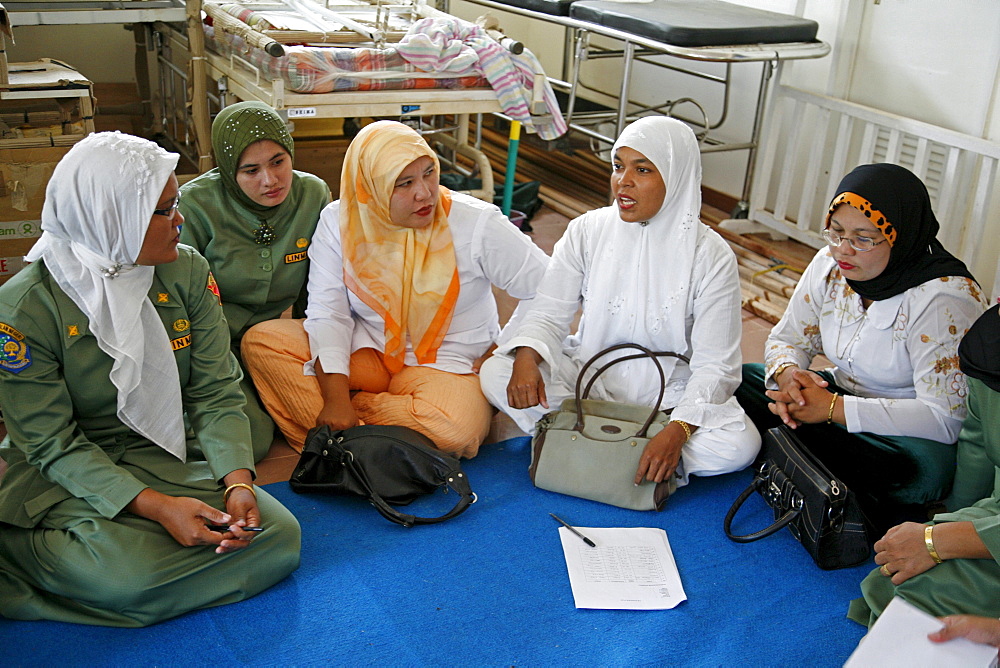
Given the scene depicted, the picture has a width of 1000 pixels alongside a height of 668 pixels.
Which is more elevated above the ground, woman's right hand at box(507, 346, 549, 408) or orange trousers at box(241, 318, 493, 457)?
woman's right hand at box(507, 346, 549, 408)

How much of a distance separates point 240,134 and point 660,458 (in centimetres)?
133

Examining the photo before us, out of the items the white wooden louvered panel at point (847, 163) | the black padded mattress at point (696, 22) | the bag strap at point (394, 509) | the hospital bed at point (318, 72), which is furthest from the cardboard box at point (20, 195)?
the white wooden louvered panel at point (847, 163)

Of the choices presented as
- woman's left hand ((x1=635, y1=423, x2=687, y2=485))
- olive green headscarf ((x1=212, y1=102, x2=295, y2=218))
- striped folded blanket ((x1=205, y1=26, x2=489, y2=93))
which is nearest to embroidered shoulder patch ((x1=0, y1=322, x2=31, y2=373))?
olive green headscarf ((x1=212, y1=102, x2=295, y2=218))

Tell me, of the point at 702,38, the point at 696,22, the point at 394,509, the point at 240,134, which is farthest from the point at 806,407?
the point at 696,22

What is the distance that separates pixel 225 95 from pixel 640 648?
292 centimetres

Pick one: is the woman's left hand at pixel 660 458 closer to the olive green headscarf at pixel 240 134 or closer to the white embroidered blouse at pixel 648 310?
the white embroidered blouse at pixel 648 310

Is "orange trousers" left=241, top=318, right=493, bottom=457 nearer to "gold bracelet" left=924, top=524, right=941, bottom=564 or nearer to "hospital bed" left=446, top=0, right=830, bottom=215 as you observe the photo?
"gold bracelet" left=924, top=524, right=941, bottom=564

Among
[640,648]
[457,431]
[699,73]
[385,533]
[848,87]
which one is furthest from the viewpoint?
[699,73]

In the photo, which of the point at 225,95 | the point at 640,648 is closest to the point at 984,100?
the point at 640,648

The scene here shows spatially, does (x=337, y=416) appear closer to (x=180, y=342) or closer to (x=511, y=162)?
(x=180, y=342)

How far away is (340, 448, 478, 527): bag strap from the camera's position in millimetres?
2244

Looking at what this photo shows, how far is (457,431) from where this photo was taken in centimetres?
248

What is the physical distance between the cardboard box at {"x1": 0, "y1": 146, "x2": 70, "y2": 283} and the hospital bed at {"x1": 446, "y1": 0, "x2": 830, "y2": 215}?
2.23 metres

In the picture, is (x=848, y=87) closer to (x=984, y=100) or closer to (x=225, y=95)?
(x=984, y=100)
